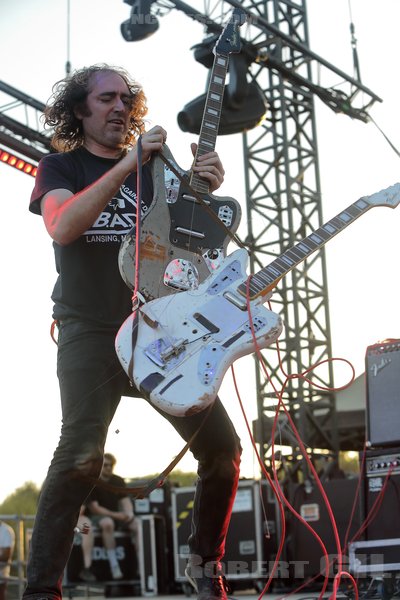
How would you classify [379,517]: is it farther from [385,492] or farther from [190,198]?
[190,198]

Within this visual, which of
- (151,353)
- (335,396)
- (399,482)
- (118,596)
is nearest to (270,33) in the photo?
(335,396)

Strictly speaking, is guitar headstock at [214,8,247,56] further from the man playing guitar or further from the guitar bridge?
the guitar bridge

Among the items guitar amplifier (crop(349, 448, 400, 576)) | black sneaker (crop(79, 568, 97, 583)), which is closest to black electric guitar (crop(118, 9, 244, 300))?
guitar amplifier (crop(349, 448, 400, 576))

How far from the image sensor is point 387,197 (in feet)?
13.0

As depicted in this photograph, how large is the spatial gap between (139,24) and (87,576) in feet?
20.6

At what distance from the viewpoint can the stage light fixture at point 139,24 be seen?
1006cm

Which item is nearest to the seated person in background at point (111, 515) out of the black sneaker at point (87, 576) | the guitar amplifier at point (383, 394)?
the black sneaker at point (87, 576)

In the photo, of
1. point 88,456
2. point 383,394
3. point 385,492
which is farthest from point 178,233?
point 385,492

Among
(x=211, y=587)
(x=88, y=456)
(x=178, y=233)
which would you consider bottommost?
(x=211, y=587)

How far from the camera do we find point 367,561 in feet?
17.9

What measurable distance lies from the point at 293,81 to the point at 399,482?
8.02 m

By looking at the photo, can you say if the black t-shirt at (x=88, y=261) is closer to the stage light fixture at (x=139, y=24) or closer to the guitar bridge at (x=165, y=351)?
the guitar bridge at (x=165, y=351)

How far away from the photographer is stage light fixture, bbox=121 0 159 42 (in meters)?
10.1

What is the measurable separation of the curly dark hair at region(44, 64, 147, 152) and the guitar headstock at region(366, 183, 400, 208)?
106 centimetres
